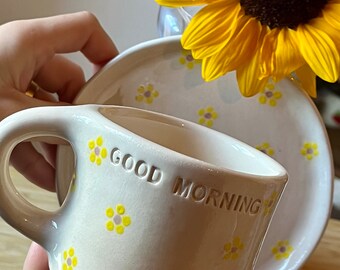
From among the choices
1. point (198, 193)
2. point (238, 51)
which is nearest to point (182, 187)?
point (198, 193)

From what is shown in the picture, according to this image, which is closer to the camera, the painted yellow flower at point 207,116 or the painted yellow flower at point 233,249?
the painted yellow flower at point 233,249

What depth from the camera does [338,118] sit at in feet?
2.10

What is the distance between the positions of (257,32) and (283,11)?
0.07 feet

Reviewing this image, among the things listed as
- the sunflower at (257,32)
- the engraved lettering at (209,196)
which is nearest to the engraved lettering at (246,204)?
the engraved lettering at (209,196)

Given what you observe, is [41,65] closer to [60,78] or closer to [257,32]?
[60,78]

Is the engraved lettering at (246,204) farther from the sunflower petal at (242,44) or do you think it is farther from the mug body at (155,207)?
the sunflower petal at (242,44)

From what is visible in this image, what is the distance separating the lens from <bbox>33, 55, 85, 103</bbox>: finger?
17.9 inches

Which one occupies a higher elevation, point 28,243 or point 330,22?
point 330,22

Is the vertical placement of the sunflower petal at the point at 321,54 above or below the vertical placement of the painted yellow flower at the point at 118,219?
above

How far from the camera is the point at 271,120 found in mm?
444

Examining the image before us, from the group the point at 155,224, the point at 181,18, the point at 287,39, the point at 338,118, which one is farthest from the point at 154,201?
the point at 338,118

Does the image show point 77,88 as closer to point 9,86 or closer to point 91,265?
point 9,86

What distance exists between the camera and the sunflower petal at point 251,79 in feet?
1.31

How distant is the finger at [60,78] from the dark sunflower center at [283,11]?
0.48ft
